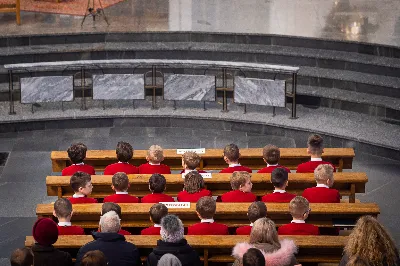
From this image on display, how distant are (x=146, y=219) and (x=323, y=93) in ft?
19.0

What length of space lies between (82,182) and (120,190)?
42 centimetres

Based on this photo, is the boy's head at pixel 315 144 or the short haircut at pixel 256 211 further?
the boy's head at pixel 315 144

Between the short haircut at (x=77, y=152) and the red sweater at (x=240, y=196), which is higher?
the short haircut at (x=77, y=152)

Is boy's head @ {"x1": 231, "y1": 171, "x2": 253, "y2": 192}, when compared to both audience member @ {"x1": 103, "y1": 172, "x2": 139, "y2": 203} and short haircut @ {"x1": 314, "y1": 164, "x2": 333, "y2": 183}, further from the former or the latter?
audience member @ {"x1": 103, "y1": 172, "x2": 139, "y2": 203}

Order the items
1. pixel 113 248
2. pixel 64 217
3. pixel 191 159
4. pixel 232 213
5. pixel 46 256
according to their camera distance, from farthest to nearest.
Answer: pixel 191 159, pixel 232 213, pixel 64 217, pixel 113 248, pixel 46 256

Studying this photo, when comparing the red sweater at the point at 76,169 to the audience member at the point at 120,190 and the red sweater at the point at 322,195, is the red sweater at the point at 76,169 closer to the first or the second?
the audience member at the point at 120,190

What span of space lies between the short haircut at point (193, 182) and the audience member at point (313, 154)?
5.19 feet

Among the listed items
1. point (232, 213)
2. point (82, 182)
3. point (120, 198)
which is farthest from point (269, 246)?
point (82, 182)

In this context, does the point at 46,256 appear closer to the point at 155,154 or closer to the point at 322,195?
the point at 155,154

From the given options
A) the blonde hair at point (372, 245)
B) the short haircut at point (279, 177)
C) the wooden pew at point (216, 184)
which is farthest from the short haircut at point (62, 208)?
the blonde hair at point (372, 245)

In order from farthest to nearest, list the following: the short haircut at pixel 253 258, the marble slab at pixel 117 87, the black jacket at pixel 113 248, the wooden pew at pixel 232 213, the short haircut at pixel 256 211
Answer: the marble slab at pixel 117 87, the wooden pew at pixel 232 213, the short haircut at pixel 256 211, the black jacket at pixel 113 248, the short haircut at pixel 253 258

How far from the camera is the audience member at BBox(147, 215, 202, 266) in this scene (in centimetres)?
772

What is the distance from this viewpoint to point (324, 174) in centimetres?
938

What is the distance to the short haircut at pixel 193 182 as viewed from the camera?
9.31m
